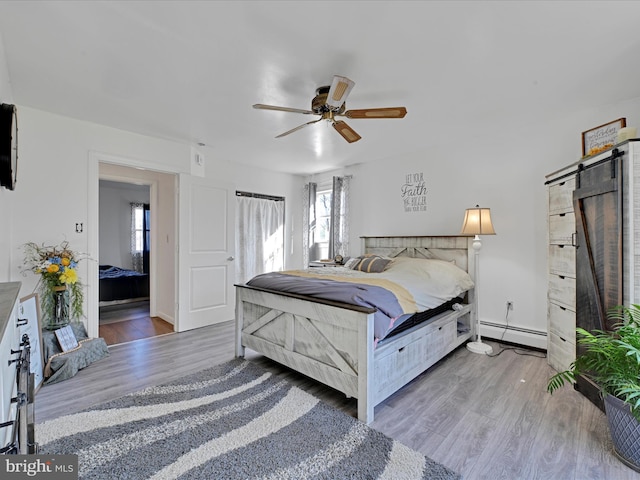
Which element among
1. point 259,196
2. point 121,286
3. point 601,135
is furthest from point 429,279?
point 121,286

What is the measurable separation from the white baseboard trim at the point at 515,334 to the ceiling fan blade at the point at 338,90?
313 centimetres

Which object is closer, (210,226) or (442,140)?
(442,140)

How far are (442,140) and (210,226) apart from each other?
3391 millimetres

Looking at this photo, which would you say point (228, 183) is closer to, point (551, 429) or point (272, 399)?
point (272, 399)

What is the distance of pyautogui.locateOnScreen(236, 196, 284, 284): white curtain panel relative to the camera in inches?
197

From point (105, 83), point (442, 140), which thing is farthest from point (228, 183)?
point (442, 140)

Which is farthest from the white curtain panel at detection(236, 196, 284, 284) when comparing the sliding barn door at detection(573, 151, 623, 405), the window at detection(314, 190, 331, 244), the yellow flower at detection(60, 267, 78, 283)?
the sliding barn door at detection(573, 151, 623, 405)

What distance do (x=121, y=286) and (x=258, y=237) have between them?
8.96ft

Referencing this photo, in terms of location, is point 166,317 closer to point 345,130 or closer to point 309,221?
point 309,221

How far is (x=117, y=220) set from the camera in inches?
268

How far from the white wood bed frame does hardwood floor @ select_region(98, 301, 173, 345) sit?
1.67 meters

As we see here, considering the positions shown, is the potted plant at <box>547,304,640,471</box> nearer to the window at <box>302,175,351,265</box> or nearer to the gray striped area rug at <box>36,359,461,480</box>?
the gray striped area rug at <box>36,359,461,480</box>

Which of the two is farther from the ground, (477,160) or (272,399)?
(477,160)

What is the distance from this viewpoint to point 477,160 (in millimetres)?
3641
